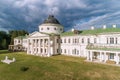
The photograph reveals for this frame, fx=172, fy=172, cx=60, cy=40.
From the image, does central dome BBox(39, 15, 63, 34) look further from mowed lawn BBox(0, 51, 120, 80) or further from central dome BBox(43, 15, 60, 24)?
mowed lawn BBox(0, 51, 120, 80)

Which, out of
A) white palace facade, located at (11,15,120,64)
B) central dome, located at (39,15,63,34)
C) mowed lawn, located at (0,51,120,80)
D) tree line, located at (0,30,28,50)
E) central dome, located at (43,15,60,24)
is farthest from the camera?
tree line, located at (0,30,28,50)

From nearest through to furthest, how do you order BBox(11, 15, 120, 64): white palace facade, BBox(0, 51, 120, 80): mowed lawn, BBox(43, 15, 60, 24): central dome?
BBox(0, 51, 120, 80): mowed lawn
BBox(11, 15, 120, 64): white palace facade
BBox(43, 15, 60, 24): central dome

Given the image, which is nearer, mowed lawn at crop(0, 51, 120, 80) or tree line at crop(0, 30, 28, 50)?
mowed lawn at crop(0, 51, 120, 80)

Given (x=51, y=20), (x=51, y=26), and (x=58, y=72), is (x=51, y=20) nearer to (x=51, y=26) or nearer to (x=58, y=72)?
(x=51, y=26)

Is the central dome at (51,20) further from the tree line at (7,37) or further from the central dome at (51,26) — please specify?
the tree line at (7,37)

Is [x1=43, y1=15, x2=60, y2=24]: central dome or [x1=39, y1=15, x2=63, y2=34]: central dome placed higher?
[x1=43, y1=15, x2=60, y2=24]: central dome

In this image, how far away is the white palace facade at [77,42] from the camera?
1607 inches

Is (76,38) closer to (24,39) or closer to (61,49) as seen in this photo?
(61,49)

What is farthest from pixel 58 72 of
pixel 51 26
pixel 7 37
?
pixel 7 37

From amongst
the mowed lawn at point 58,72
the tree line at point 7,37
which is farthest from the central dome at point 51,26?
the tree line at point 7,37

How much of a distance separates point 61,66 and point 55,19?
36.0 meters

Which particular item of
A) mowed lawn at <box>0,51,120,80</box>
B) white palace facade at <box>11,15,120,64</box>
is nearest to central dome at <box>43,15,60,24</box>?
white palace facade at <box>11,15,120,64</box>

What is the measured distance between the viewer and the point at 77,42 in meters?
54.4

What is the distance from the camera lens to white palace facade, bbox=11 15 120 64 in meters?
40.8
